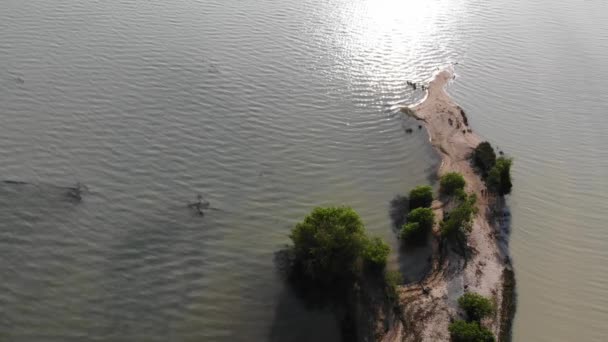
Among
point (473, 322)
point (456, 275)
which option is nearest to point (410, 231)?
point (456, 275)

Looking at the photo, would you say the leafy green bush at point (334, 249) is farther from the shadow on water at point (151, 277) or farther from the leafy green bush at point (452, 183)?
the leafy green bush at point (452, 183)

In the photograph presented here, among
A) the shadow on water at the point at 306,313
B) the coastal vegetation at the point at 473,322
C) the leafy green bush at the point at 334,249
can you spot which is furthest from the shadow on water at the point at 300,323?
the coastal vegetation at the point at 473,322

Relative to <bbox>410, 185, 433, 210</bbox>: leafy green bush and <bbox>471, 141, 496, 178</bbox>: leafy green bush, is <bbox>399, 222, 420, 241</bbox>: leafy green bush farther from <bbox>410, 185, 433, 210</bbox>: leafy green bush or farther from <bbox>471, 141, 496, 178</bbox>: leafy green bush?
<bbox>471, 141, 496, 178</bbox>: leafy green bush

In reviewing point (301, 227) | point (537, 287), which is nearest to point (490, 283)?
point (537, 287)

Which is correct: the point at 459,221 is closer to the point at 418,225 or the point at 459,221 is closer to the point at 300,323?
the point at 418,225

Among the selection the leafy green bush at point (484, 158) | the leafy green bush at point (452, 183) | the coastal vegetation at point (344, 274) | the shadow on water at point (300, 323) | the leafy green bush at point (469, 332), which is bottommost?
the leafy green bush at point (469, 332)

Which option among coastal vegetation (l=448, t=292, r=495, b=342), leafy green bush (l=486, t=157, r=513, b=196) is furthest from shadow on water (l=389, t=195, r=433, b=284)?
leafy green bush (l=486, t=157, r=513, b=196)
